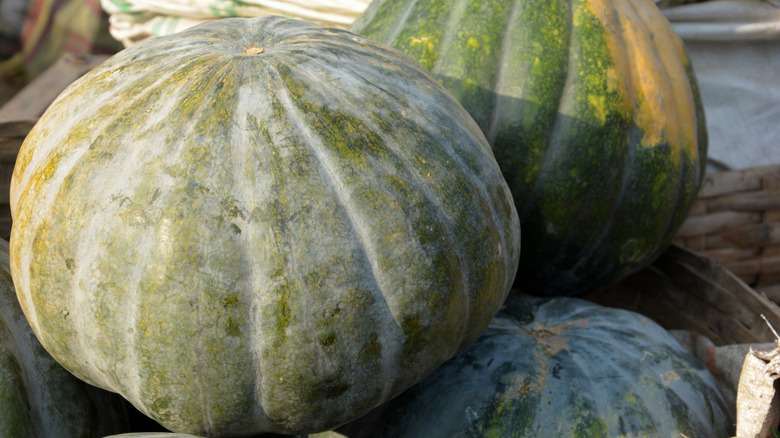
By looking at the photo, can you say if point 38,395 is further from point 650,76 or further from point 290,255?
point 650,76

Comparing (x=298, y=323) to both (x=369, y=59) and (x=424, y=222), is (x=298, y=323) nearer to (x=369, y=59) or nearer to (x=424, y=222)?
(x=424, y=222)

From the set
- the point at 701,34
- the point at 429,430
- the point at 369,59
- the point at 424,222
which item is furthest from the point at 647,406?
the point at 701,34

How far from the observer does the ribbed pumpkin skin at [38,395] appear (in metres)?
1.03

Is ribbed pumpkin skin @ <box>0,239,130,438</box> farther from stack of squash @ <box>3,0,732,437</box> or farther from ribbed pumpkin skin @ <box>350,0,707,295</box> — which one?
ribbed pumpkin skin @ <box>350,0,707,295</box>

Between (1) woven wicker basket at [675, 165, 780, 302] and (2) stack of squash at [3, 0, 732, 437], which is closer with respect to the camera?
(2) stack of squash at [3, 0, 732, 437]

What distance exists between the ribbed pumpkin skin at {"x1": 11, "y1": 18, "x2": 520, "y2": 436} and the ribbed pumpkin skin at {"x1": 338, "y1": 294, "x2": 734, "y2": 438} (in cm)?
20

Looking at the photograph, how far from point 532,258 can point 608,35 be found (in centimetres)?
47

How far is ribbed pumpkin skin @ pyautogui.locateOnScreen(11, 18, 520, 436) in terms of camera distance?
0.87 meters

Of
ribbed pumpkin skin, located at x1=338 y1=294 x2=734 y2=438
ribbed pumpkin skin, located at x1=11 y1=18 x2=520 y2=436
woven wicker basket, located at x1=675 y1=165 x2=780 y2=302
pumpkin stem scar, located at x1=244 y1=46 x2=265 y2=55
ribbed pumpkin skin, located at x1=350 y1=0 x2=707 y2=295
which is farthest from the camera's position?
woven wicker basket, located at x1=675 y1=165 x2=780 y2=302

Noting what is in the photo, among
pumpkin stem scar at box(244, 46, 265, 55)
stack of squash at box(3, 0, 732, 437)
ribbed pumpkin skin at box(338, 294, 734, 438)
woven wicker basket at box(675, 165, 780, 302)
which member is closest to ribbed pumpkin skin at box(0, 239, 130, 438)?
stack of squash at box(3, 0, 732, 437)

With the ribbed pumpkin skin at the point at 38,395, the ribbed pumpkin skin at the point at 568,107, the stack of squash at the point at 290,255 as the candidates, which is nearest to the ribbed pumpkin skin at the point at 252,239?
the stack of squash at the point at 290,255

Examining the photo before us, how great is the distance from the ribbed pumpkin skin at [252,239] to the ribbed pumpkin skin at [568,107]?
1.35 feet

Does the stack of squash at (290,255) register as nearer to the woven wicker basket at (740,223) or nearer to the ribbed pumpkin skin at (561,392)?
the ribbed pumpkin skin at (561,392)

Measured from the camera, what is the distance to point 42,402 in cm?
108
